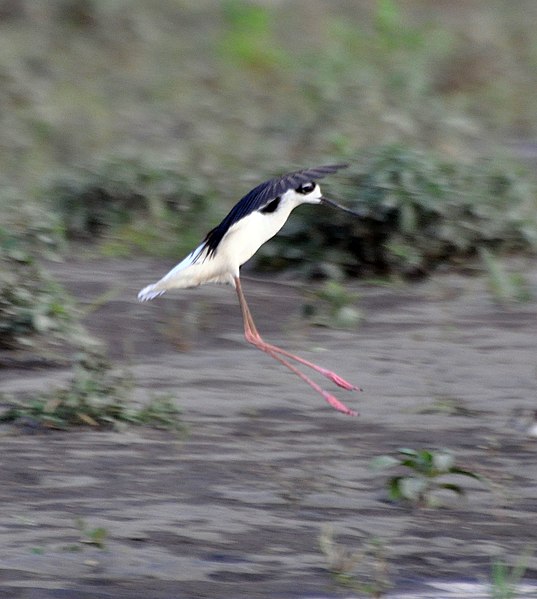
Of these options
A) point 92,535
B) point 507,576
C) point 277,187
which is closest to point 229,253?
point 277,187

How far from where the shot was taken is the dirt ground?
12.4 ft

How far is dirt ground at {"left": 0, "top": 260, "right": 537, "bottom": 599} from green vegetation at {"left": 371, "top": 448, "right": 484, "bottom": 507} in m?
0.04

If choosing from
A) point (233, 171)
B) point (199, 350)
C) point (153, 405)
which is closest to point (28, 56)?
point (233, 171)

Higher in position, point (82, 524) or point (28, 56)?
point (28, 56)

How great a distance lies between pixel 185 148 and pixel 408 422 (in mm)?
4894

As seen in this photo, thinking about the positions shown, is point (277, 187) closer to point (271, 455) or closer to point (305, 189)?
point (305, 189)

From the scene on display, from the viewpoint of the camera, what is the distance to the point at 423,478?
4273mm

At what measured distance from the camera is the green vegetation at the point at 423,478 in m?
4.25

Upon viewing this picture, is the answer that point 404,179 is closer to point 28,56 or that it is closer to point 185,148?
point 185,148

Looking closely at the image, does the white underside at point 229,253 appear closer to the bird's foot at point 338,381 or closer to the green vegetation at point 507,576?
the bird's foot at point 338,381

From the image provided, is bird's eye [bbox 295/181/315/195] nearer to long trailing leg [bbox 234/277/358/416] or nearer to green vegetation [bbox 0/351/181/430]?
long trailing leg [bbox 234/277/358/416]

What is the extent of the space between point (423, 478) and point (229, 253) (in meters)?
1.67

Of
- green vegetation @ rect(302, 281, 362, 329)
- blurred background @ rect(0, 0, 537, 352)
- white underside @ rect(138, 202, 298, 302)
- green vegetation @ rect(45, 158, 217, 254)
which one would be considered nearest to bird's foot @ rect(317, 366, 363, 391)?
white underside @ rect(138, 202, 298, 302)

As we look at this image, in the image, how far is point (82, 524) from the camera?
3.94 m
